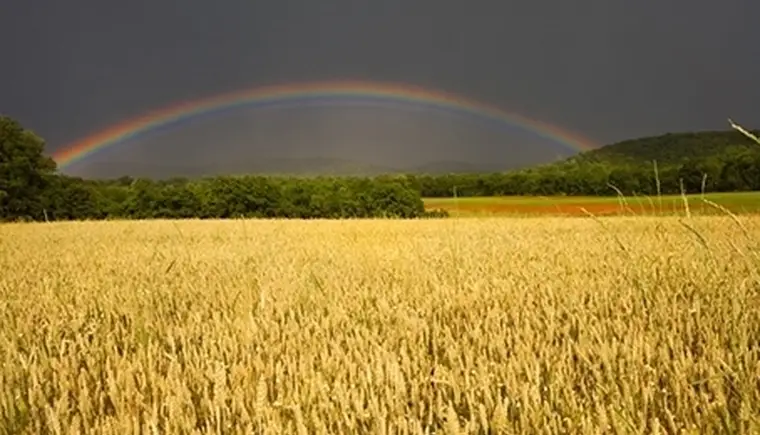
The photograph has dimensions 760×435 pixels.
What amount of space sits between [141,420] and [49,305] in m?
3.19

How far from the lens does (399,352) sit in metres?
3.10

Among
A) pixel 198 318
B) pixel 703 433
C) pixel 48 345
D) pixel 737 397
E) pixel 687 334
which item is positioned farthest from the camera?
pixel 198 318

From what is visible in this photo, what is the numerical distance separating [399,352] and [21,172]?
58.8 metres

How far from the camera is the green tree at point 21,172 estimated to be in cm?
5259

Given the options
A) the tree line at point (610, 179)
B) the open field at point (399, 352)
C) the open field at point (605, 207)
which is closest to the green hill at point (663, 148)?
the tree line at point (610, 179)

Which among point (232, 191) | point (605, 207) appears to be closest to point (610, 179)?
point (605, 207)

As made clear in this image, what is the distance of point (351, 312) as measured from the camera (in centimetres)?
416

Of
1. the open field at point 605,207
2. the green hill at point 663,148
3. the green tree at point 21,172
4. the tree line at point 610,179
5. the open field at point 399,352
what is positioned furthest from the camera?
the green hill at point 663,148

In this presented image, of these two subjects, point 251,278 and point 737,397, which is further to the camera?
point 251,278

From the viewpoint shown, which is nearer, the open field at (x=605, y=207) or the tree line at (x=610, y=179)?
the open field at (x=605, y=207)

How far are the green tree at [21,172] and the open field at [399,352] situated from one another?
53.4 m

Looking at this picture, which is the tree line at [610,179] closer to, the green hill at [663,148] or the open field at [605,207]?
the open field at [605,207]

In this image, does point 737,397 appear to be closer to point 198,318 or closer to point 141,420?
point 141,420

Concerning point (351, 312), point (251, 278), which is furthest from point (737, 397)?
point (251, 278)
